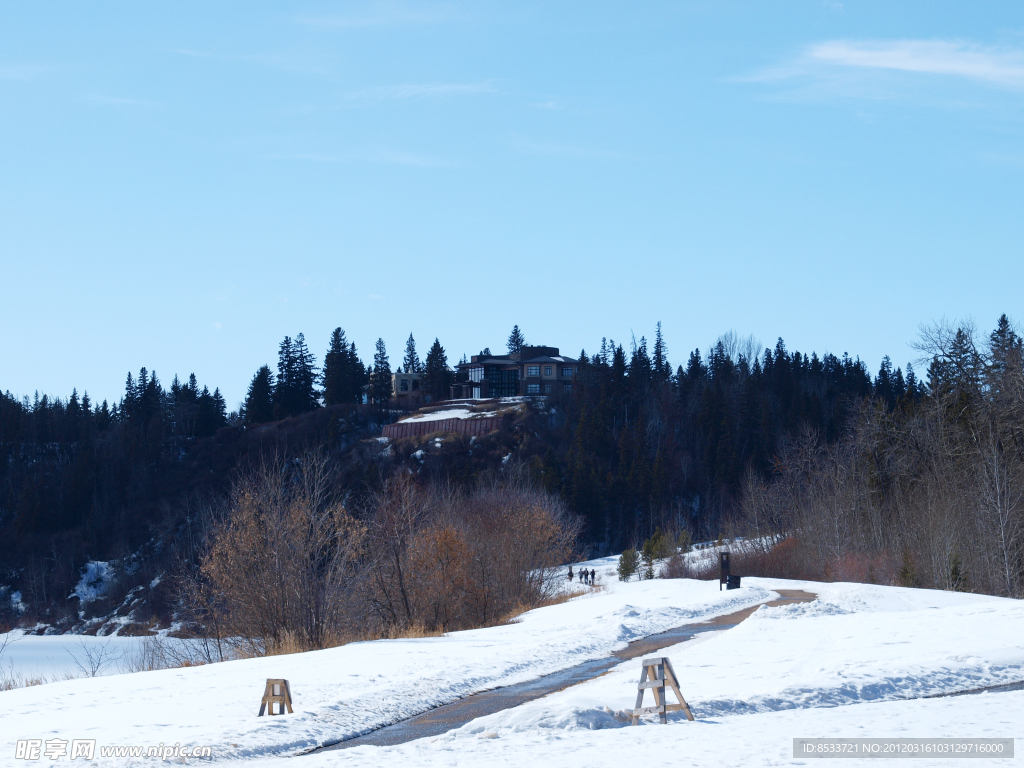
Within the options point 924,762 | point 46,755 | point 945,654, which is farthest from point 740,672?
point 46,755

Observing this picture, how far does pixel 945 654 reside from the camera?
1530cm

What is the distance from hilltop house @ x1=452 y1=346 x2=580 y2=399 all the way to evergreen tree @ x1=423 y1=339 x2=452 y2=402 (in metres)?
1.97

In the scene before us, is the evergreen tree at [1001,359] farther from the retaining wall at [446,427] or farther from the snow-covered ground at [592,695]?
the retaining wall at [446,427]

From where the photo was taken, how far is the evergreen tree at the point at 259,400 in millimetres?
131125

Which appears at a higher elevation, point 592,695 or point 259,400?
point 259,400

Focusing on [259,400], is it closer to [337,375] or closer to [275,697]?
[337,375]

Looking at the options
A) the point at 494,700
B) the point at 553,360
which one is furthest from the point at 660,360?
the point at 494,700

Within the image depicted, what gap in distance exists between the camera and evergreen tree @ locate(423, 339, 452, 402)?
13900cm

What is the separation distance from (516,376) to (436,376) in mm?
12402

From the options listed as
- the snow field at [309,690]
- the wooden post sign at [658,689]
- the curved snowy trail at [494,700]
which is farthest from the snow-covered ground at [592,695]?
the curved snowy trail at [494,700]

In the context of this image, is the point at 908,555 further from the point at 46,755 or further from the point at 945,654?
the point at 46,755

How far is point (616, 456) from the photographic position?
366 ft

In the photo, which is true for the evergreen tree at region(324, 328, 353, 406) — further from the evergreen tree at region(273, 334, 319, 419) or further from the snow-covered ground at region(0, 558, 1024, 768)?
the snow-covered ground at region(0, 558, 1024, 768)

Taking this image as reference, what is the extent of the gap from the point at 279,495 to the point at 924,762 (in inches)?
781
